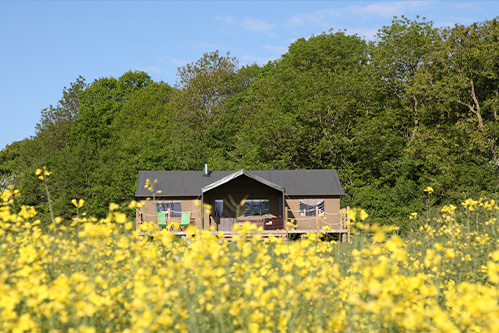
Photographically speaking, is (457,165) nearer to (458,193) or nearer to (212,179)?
(458,193)

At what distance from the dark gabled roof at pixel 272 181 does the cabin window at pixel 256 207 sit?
114 centimetres

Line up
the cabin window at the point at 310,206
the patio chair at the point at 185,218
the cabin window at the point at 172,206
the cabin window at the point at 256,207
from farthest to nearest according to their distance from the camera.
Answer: the cabin window at the point at 256,207
the cabin window at the point at 310,206
the cabin window at the point at 172,206
the patio chair at the point at 185,218

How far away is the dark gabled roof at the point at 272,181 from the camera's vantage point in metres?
21.7

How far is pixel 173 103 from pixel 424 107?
1836 cm

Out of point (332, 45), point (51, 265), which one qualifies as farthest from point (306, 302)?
point (332, 45)

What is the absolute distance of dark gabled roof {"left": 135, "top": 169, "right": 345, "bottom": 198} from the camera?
71.2 feet

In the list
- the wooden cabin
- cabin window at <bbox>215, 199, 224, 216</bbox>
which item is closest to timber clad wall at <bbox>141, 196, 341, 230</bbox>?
the wooden cabin

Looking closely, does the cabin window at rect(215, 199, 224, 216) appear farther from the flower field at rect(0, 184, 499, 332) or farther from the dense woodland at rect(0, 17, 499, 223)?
the flower field at rect(0, 184, 499, 332)

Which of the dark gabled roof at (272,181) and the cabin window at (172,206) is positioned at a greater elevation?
the dark gabled roof at (272,181)

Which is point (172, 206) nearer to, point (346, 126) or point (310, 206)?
point (310, 206)

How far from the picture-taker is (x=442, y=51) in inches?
973

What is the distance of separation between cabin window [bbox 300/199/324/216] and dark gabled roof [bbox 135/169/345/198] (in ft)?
1.39

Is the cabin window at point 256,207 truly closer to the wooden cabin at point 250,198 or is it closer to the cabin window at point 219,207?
the wooden cabin at point 250,198

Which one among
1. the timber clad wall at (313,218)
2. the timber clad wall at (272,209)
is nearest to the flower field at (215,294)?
the timber clad wall at (272,209)
